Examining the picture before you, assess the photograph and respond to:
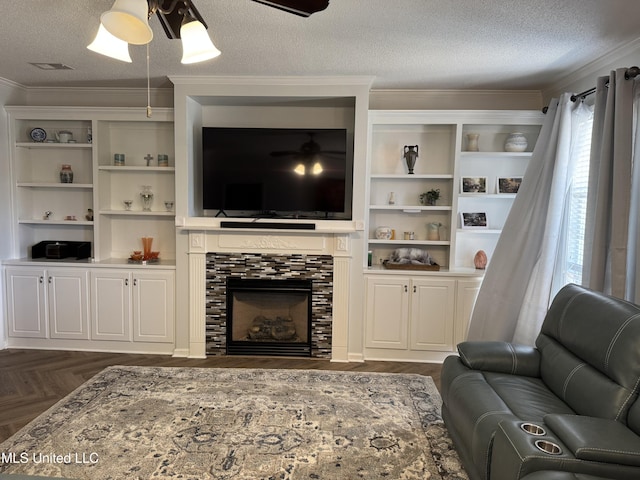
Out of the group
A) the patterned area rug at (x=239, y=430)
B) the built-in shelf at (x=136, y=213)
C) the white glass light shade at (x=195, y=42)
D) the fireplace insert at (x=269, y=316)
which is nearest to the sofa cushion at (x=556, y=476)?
the patterned area rug at (x=239, y=430)

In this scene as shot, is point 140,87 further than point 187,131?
Yes

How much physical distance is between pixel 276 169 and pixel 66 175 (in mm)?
2152

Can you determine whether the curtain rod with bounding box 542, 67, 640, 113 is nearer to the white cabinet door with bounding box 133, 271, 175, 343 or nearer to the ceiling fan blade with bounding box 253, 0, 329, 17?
the ceiling fan blade with bounding box 253, 0, 329, 17

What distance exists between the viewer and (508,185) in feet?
14.1

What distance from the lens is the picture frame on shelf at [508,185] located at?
14.1ft

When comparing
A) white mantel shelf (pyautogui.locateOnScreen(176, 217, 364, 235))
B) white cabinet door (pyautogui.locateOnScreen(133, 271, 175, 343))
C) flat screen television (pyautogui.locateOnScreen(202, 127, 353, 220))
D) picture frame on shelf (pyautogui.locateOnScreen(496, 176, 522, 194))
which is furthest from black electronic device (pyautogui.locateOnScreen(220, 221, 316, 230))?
picture frame on shelf (pyautogui.locateOnScreen(496, 176, 522, 194))

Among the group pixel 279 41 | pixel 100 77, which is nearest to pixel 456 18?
pixel 279 41

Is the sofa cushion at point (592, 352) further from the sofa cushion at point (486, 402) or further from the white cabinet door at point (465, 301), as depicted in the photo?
the white cabinet door at point (465, 301)

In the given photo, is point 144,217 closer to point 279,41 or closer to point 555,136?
point 279,41

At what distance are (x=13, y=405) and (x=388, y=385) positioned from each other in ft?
9.12

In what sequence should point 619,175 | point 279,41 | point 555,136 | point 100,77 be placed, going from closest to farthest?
1. point 619,175
2. point 279,41
3. point 555,136
4. point 100,77

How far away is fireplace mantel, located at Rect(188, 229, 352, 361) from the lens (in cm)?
412

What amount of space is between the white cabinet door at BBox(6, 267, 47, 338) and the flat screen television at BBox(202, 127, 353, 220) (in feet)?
6.20

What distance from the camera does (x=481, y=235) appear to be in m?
4.51
